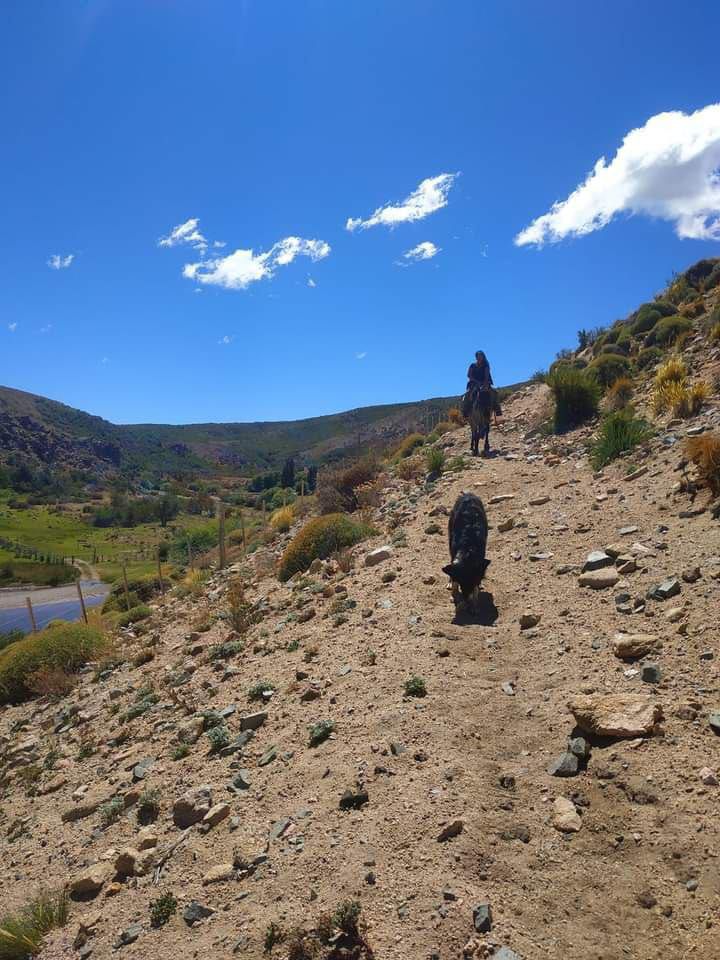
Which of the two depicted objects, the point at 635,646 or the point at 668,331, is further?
the point at 668,331

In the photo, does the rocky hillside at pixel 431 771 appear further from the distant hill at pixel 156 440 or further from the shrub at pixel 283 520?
the distant hill at pixel 156 440

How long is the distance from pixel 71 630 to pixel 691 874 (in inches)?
549

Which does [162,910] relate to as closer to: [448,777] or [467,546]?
[448,777]

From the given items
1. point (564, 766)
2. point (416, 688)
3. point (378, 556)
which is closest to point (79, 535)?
point (378, 556)

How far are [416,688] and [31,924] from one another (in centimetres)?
347

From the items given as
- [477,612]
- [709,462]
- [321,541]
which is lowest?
[477,612]

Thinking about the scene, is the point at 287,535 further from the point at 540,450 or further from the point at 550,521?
the point at 550,521

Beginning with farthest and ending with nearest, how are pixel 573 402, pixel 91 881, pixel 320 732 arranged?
pixel 573 402 < pixel 320 732 < pixel 91 881

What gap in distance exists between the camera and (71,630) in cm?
1384

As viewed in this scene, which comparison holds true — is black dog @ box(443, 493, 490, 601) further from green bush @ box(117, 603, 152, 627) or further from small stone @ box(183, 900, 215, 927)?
green bush @ box(117, 603, 152, 627)

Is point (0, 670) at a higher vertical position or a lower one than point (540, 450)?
lower

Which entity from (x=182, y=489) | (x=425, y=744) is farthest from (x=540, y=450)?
(x=182, y=489)

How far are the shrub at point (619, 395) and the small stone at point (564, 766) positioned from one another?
1299 centimetres

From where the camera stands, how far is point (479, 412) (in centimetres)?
1597
